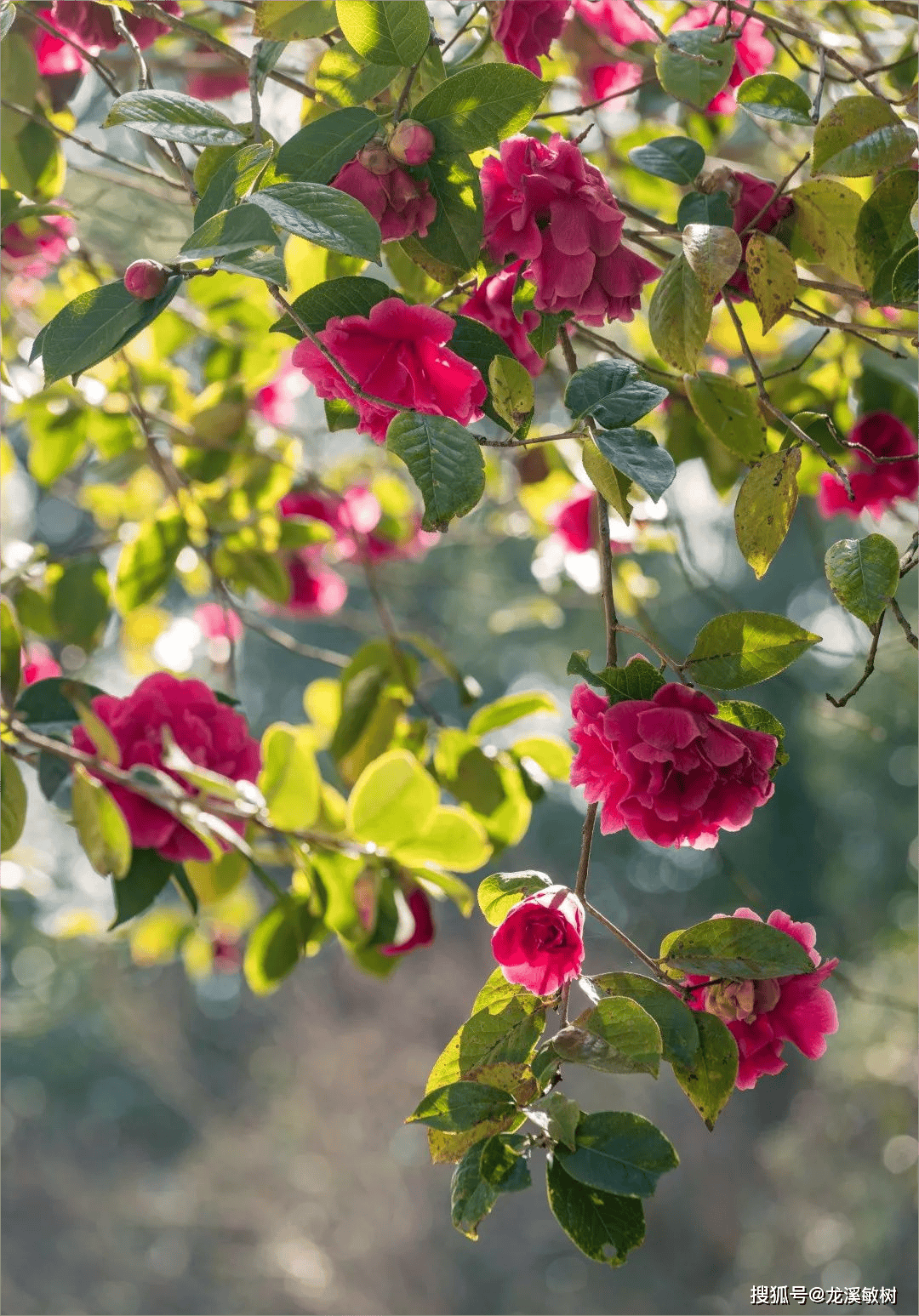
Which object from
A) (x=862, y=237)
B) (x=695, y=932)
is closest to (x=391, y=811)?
(x=695, y=932)

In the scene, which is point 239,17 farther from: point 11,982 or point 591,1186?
point 11,982

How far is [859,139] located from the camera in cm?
49

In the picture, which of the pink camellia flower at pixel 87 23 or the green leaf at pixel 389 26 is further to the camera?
the pink camellia flower at pixel 87 23

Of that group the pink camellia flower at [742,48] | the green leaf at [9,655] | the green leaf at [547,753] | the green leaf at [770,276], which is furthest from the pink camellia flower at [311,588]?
the green leaf at [770,276]

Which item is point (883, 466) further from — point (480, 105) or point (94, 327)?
point (94, 327)

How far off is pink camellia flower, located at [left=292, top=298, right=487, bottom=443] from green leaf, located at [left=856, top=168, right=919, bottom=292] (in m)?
0.20

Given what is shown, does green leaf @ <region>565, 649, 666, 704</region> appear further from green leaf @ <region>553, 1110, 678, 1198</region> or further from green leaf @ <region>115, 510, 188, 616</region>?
green leaf @ <region>115, 510, 188, 616</region>

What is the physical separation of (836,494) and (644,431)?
469mm

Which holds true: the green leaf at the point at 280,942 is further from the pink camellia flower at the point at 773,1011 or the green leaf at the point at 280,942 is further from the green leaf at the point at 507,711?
the pink camellia flower at the point at 773,1011

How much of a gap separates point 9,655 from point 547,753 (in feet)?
1.20

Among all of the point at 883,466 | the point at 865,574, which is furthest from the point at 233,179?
the point at 883,466

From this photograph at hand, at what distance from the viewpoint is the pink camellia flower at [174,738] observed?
2.02 feet

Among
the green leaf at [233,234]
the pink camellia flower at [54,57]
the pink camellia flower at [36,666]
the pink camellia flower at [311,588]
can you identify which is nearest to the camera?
the green leaf at [233,234]

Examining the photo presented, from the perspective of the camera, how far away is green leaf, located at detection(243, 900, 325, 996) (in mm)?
738
